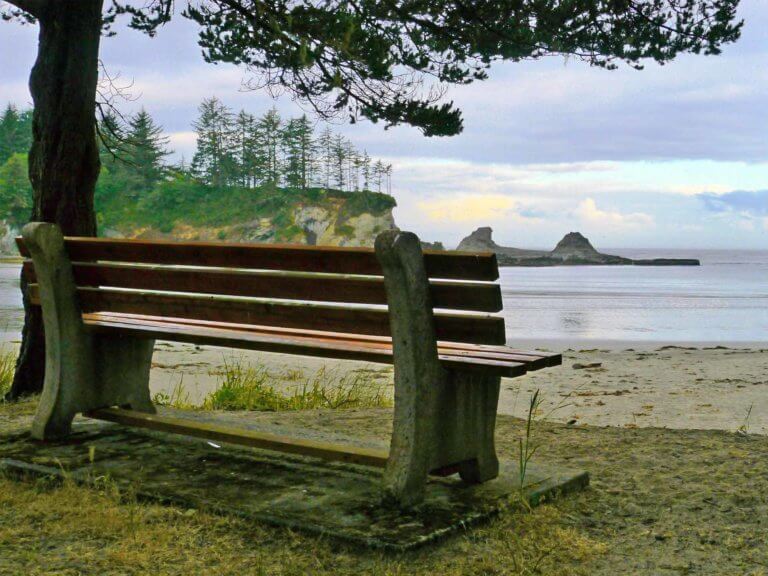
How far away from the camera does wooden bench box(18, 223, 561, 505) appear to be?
10.5ft

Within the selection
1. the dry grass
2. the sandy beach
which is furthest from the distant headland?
the dry grass

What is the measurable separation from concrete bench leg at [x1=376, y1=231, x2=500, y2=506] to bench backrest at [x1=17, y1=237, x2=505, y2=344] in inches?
3.8

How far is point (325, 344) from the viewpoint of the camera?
3.47 meters

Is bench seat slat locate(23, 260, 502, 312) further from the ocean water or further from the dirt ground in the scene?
the ocean water

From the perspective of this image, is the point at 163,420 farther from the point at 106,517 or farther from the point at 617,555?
the point at 617,555

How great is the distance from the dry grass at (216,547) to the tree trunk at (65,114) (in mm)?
3570

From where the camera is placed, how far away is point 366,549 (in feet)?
9.71

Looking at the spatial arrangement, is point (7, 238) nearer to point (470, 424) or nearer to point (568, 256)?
point (568, 256)

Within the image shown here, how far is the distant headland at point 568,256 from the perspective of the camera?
70125mm

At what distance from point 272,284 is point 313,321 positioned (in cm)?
22

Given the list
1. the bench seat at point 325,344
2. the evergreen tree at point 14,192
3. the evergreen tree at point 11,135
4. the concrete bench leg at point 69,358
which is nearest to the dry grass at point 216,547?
the bench seat at point 325,344

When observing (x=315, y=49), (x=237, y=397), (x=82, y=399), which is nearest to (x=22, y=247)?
(x=82, y=399)

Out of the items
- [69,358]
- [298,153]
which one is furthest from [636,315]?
[298,153]

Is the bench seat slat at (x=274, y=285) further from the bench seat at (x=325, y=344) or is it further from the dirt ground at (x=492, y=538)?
the dirt ground at (x=492, y=538)
